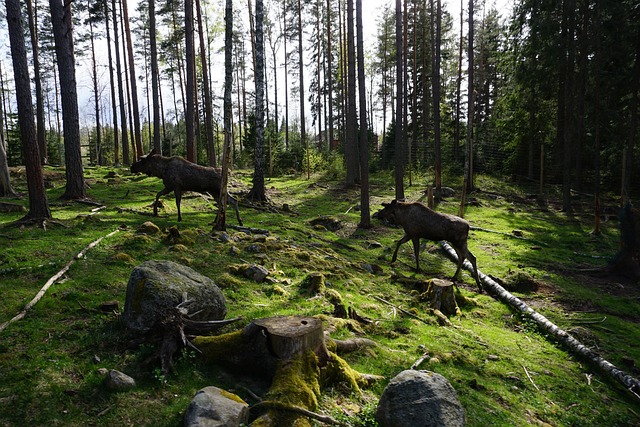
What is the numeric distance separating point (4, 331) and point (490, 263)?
39.8 ft

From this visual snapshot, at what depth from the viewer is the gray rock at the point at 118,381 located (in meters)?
3.98

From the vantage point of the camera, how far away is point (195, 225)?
11203mm

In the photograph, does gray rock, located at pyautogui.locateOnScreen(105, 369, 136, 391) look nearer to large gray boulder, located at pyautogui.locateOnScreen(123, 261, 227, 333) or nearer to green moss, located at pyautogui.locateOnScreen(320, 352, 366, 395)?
large gray boulder, located at pyautogui.locateOnScreen(123, 261, 227, 333)

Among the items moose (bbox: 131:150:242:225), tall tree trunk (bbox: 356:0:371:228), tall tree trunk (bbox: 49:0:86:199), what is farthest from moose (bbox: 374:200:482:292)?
tall tree trunk (bbox: 49:0:86:199)

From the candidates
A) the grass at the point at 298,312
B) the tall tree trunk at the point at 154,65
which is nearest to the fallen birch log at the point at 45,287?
the grass at the point at 298,312

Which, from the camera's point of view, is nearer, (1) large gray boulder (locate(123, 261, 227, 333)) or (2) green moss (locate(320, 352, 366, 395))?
(2) green moss (locate(320, 352, 366, 395))

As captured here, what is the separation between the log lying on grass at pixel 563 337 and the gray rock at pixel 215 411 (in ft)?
19.7

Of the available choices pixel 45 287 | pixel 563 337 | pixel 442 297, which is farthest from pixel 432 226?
pixel 45 287

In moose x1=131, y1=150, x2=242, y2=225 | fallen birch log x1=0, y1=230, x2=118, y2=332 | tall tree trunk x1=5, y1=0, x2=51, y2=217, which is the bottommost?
fallen birch log x1=0, y1=230, x2=118, y2=332

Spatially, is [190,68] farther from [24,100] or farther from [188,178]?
[24,100]

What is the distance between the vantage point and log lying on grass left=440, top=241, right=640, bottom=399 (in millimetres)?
6215

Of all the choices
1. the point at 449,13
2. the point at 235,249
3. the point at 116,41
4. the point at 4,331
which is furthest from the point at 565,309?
the point at 449,13

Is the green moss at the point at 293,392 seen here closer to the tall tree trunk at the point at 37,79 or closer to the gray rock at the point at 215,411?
the gray rock at the point at 215,411

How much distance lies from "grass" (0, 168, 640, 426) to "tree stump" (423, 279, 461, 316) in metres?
0.21
